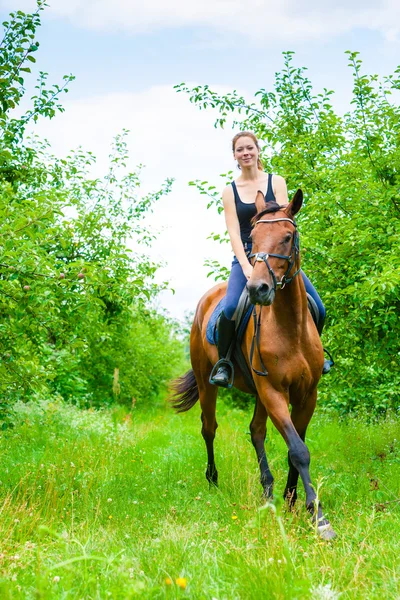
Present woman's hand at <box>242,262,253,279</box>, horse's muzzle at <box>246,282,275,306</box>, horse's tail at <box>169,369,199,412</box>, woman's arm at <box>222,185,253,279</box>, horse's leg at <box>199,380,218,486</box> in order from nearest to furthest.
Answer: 1. horse's muzzle at <box>246,282,275,306</box>
2. woman's hand at <box>242,262,253,279</box>
3. woman's arm at <box>222,185,253,279</box>
4. horse's leg at <box>199,380,218,486</box>
5. horse's tail at <box>169,369,199,412</box>

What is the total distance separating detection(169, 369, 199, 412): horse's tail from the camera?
8.32 m

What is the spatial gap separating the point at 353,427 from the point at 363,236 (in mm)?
5345

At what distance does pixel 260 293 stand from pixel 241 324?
146cm

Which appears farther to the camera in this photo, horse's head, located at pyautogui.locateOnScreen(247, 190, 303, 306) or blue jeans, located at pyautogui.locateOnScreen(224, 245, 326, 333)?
blue jeans, located at pyautogui.locateOnScreen(224, 245, 326, 333)

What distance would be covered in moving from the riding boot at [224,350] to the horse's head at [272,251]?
132cm

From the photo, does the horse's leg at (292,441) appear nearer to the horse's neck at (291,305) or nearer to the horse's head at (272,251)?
the horse's neck at (291,305)

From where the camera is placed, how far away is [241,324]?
5.84 metres

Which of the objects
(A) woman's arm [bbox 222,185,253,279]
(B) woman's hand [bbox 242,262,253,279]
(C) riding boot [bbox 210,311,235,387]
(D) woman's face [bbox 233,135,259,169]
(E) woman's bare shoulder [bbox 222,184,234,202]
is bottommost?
(C) riding boot [bbox 210,311,235,387]

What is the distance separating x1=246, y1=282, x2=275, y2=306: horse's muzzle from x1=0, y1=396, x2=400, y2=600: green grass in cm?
141

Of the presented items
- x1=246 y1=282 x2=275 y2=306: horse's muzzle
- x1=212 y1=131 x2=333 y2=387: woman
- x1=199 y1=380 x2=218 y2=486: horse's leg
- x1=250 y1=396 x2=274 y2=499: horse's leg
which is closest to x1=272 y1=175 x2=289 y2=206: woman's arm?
x1=212 y1=131 x2=333 y2=387: woman

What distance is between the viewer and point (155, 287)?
14.9 metres

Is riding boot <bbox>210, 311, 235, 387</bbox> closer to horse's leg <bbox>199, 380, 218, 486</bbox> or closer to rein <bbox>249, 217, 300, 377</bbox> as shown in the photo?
rein <bbox>249, 217, 300, 377</bbox>

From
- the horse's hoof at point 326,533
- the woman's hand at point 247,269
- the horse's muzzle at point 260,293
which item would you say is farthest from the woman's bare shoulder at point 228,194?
the horse's hoof at point 326,533

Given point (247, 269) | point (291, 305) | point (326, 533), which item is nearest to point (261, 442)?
point (291, 305)
